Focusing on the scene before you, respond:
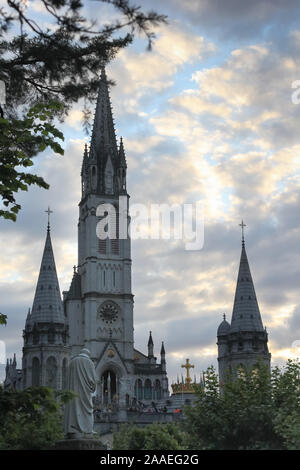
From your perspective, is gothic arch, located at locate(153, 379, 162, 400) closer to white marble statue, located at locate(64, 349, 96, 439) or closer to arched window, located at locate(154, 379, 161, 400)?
arched window, located at locate(154, 379, 161, 400)

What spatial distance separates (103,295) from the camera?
95625 mm

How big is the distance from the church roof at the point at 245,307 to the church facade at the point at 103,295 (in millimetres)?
14790

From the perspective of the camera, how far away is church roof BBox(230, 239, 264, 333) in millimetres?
84938

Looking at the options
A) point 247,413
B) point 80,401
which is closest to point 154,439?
point 247,413

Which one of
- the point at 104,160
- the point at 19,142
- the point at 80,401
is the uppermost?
the point at 104,160

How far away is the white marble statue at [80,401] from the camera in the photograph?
22500mm

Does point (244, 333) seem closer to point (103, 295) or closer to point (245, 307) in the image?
point (245, 307)

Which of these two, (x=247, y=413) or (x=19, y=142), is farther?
(x=247, y=413)

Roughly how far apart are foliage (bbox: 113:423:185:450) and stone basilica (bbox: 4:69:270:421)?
121ft

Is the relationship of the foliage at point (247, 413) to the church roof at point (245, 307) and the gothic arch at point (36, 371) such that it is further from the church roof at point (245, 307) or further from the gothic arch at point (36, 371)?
the church roof at point (245, 307)

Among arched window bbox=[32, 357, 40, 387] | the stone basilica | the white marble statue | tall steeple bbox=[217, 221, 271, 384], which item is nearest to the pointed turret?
the stone basilica

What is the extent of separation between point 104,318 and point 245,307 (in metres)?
18.3
